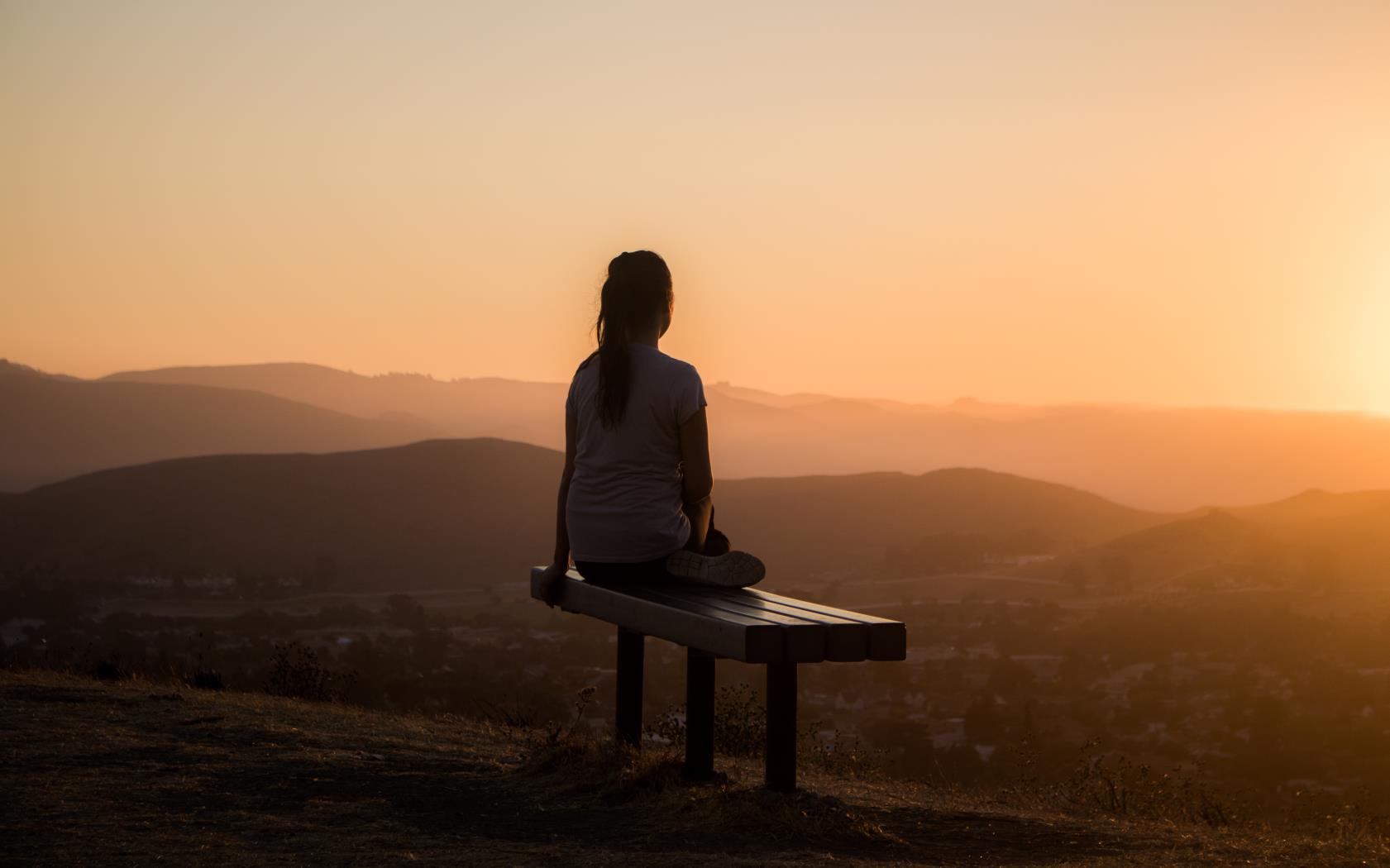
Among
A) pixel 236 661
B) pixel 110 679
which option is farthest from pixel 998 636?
pixel 110 679

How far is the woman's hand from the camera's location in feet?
20.0

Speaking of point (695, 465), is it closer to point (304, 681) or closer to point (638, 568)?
point (638, 568)

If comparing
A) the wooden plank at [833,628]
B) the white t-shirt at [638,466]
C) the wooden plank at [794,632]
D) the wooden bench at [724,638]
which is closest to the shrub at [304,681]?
the wooden bench at [724,638]

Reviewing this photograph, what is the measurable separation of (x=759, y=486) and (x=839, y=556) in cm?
1913

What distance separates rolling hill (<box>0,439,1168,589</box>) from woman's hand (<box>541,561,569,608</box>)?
67597 millimetres

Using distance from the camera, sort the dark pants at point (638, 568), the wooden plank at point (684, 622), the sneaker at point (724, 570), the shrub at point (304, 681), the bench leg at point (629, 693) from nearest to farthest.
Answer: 1. the wooden plank at point (684, 622)
2. the sneaker at point (724, 570)
3. the dark pants at point (638, 568)
4. the bench leg at point (629, 693)
5. the shrub at point (304, 681)

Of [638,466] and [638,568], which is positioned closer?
[638,466]

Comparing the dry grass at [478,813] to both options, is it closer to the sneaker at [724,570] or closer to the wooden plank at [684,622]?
the wooden plank at [684,622]

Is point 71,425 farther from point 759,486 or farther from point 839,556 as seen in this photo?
point 839,556

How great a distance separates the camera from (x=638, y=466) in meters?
5.67

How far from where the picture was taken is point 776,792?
5125 millimetres

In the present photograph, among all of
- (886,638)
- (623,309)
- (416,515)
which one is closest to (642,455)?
(623,309)

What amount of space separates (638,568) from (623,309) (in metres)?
1.19

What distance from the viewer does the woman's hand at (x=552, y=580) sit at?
611 centimetres
